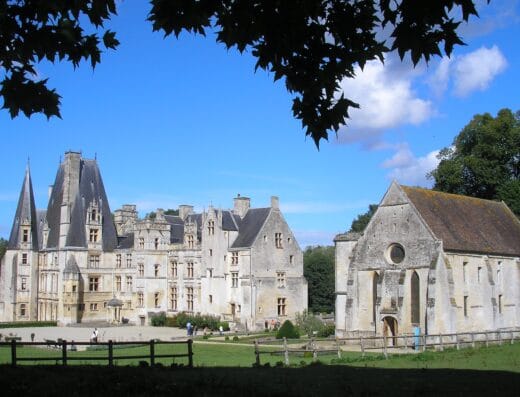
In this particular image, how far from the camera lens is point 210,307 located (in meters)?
53.8

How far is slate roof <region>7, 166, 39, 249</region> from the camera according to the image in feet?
205

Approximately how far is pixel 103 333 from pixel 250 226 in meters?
14.3

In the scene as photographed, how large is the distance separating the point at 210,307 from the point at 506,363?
3417 centimetres

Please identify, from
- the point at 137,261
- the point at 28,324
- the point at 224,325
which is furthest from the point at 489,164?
the point at 28,324

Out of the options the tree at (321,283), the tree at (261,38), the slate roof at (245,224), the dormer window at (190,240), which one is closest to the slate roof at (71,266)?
the dormer window at (190,240)

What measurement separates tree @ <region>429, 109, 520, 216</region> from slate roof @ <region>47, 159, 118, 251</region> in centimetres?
2963

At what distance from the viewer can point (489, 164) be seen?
159 ft

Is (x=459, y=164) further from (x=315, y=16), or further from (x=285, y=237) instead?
(x=315, y=16)

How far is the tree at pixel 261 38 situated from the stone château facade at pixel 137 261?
44.8m

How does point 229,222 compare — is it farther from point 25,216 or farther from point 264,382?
point 264,382

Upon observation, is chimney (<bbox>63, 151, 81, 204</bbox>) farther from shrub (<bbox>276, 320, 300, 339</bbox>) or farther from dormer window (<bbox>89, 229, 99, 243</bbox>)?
shrub (<bbox>276, 320, 300, 339</bbox>)

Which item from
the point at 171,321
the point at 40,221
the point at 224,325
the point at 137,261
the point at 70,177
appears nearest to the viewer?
the point at 224,325

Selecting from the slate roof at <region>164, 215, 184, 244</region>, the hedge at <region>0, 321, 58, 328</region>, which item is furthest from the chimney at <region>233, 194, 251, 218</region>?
the hedge at <region>0, 321, 58, 328</region>

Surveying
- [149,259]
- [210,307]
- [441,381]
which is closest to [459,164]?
[210,307]
